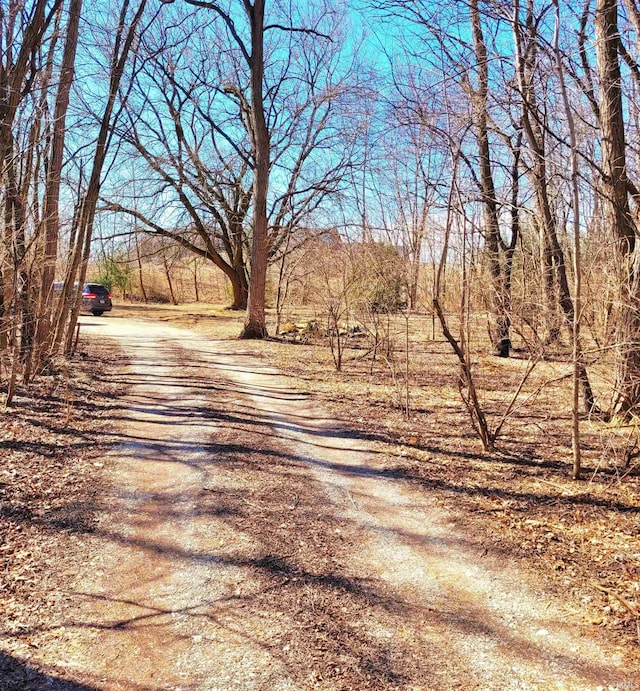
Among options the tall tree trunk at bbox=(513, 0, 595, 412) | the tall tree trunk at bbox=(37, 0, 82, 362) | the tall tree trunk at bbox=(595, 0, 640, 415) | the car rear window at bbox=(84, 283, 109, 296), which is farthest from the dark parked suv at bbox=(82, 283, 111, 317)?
the tall tree trunk at bbox=(595, 0, 640, 415)

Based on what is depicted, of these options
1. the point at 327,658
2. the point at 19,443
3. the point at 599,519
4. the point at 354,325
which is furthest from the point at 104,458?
the point at 354,325

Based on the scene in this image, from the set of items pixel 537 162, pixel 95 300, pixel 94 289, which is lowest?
pixel 95 300

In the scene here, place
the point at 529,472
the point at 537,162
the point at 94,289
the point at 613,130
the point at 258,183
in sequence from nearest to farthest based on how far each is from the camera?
the point at 529,472
the point at 613,130
the point at 537,162
the point at 258,183
the point at 94,289

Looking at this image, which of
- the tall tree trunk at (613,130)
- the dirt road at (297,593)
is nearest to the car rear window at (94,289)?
the dirt road at (297,593)

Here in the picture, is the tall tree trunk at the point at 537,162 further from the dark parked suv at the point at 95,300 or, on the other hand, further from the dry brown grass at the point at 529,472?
the dark parked suv at the point at 95,300

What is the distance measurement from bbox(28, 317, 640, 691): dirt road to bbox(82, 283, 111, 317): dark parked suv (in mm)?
21147

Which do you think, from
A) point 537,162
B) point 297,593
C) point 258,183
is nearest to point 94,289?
point 258,183

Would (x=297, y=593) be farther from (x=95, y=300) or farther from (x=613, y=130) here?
(x=95, y=300)

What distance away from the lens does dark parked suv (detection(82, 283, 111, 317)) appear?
25.5 metres

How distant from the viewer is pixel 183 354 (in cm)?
1353

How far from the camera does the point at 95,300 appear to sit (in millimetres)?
25797

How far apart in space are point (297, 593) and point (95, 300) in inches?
970

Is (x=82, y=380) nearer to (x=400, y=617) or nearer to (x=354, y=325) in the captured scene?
(x=400, y=617)

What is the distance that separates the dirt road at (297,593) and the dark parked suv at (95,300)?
21147mm
